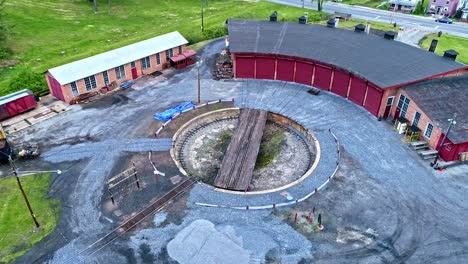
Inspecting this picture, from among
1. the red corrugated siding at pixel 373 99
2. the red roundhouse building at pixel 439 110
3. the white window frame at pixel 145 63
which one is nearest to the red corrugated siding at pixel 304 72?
the red corrugated siding at pixel 373 99

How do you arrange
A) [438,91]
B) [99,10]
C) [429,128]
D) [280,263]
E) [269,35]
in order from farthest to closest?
[99,10]
[269,35]
[438,91]
[429,128]
[280,263]

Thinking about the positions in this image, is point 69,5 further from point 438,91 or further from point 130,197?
point 438,91

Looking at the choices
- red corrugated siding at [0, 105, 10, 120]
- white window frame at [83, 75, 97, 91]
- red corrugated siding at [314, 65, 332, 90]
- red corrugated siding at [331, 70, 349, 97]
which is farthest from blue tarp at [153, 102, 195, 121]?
red corrugated siding at [331, 70, 349, 97]

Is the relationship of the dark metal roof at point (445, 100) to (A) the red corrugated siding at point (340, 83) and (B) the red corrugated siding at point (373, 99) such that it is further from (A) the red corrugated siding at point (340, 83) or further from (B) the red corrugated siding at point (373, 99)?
(A) the red corrugated siding at point (340, 83)

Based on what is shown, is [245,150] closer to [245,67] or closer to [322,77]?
[245,67]

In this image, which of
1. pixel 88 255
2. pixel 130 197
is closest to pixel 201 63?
pixel 130 197

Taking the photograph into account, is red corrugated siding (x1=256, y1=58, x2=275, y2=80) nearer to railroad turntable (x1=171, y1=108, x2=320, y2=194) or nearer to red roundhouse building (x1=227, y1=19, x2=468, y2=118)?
red roundhouse building (x1=227, y1=19, x2=468, y2=118)
